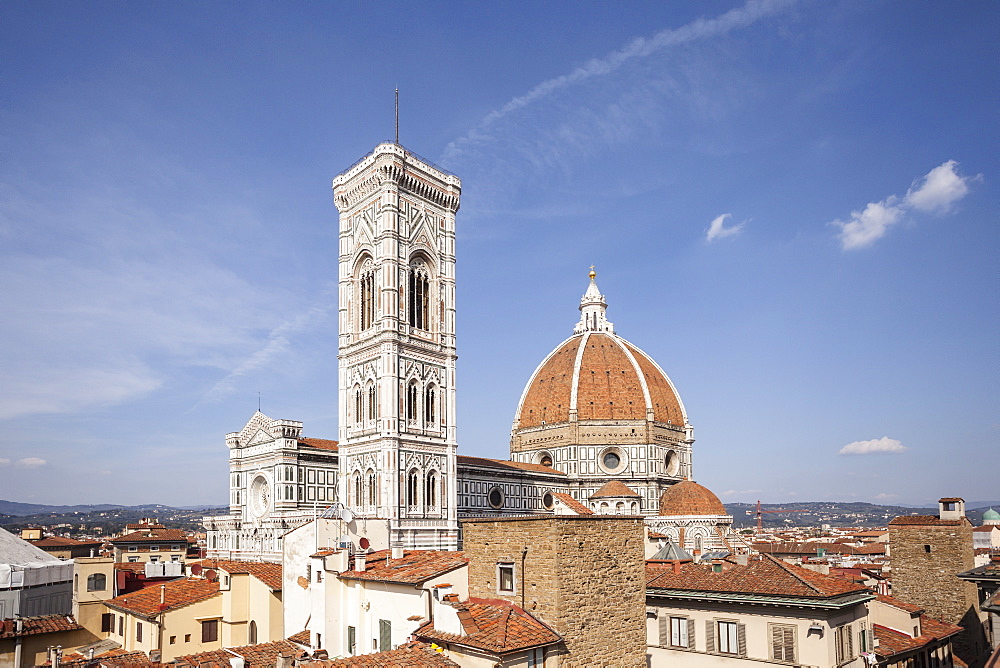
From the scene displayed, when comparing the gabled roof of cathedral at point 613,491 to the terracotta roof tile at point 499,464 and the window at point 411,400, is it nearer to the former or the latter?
the terracotta roof tile at point 499,464

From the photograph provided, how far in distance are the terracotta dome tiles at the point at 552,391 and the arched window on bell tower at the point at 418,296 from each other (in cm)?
3218

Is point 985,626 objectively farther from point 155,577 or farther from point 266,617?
point 155,577

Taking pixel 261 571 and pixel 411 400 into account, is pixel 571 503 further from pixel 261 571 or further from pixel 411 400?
pixel 261 571

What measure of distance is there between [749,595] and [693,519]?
57.7 m

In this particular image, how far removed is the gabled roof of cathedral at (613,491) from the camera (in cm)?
7938

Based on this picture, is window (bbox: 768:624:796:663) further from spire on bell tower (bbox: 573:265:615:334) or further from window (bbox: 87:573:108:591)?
spire on bell tower (bbox: 573:265:615:334)

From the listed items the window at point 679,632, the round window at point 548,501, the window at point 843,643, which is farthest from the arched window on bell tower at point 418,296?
the window at point 843,643

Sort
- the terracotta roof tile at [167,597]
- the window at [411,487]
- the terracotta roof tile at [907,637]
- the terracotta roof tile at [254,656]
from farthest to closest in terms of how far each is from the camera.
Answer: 1. the window at [411,487]
2. the terracotta roof tile at [167,597]
3. the terracotta roof tile at [907,637]
4. the terracotta roof tile at [254,656]

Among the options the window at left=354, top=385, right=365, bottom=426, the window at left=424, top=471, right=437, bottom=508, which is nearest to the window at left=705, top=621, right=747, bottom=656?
the window at left=424, top=471, right=437, bottom=508

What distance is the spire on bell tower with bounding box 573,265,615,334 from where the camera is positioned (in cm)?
10069

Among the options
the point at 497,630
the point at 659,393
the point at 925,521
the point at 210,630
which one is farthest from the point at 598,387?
the point at 497,630

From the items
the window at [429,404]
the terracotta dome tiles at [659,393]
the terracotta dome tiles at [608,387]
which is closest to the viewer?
the window at [429,404]

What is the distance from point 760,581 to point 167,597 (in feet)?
70.0

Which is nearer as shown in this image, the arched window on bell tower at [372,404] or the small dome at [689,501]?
the arched window on bell tower at [372,404]
